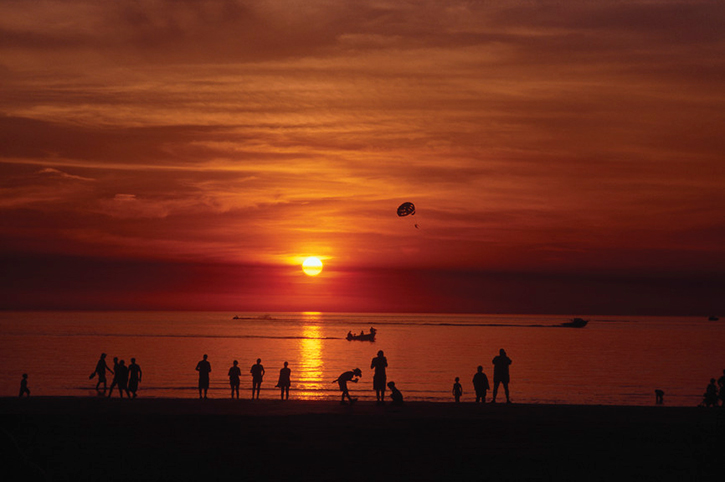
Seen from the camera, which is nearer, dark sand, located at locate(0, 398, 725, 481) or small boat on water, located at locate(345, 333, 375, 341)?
dark sand, located at locate(0, 398, 725, 481)

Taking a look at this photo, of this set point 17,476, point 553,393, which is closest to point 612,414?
point 17,476

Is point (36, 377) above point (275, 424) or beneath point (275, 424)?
above

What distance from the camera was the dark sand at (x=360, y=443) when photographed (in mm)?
13578

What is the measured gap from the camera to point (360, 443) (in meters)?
16.5

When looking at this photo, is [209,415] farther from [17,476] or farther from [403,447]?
[17,476]

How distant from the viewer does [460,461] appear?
1459 cm

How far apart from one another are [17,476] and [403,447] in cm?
991

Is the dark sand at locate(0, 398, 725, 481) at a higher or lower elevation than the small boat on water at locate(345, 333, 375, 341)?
lower

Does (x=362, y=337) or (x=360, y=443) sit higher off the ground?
(x=362, y=337)

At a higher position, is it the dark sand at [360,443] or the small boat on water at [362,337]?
the small boat on water at [362,337]

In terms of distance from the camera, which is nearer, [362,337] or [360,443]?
[360,443]

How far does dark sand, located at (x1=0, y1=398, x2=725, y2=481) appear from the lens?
13.6m

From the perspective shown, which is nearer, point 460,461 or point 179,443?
point 460,461

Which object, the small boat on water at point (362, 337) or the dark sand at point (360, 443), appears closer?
the dark sand at point (360, 443)
